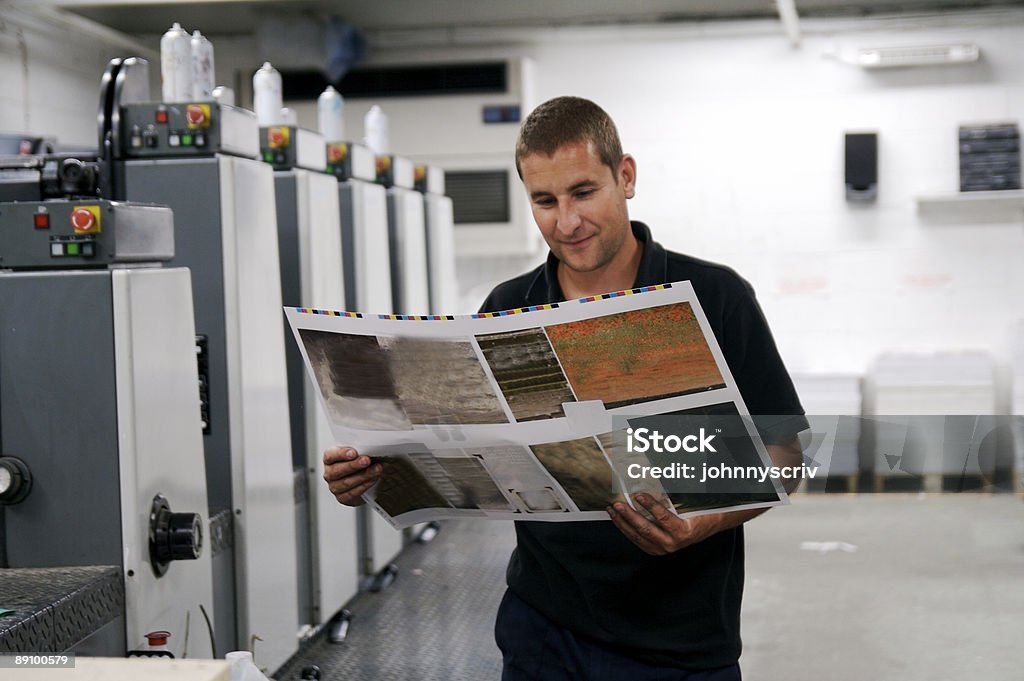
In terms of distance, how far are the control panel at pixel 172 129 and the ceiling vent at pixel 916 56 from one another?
4.03 meters

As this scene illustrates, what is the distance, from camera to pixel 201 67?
2816mm

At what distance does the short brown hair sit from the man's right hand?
395 mm

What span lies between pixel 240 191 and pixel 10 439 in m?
1.09

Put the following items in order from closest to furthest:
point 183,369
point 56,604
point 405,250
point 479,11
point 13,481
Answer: point 56,604, point 13,481, point 183,369, point 405,250, point 479,11

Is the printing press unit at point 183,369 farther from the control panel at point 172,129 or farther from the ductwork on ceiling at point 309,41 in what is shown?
the ductwork on ceiling at point 309,41

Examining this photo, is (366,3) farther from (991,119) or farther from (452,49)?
(991,119)

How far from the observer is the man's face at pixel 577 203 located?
1.36 meters

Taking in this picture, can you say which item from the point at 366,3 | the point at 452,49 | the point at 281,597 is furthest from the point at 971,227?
the point at 281,597

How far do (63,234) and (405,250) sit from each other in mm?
2676

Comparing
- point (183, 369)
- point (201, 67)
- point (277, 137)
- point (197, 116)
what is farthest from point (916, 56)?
point (183, 369)

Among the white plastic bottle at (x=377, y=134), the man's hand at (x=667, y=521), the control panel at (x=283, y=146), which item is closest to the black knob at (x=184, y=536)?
the man's hand at (x=667, y=521)

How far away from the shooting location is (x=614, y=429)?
1185 millimetres

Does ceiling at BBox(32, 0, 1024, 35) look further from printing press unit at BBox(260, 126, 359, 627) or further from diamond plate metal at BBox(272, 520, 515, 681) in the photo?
diamond plate metal at BBox(272, 520, 515, 681)

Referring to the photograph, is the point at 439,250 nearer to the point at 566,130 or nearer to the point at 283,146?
the point at 283,146
